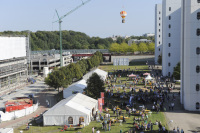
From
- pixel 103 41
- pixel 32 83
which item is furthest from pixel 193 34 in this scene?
pixel 103 41

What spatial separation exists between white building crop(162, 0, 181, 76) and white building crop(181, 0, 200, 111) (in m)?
27.0

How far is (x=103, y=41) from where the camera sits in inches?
6732

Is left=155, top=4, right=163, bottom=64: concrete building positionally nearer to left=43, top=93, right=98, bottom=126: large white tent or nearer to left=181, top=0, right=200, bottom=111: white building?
left=181, top=0, right=200, bottom=111: white building

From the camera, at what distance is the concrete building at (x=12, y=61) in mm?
51875

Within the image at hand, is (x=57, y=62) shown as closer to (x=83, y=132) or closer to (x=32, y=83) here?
(x=32, y=83)

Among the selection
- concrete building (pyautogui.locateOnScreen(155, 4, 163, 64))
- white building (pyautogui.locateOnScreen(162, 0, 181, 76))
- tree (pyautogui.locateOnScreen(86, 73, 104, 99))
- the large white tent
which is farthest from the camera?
concrete building (pyautogui.locateOnScreen(155, 4, 163, 64))

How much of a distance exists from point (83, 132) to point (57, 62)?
6768 centimetres

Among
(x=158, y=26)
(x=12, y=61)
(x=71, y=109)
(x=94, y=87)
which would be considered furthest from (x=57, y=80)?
(x=158, y=26)

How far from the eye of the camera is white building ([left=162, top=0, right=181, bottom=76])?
56.7m

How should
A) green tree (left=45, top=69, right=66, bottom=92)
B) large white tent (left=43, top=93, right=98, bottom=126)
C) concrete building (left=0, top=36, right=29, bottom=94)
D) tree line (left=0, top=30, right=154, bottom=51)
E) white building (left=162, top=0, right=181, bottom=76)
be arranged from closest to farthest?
large white tent (left=43, top=93, right=98, bottom=126)
green tree (left=45, top=69, right=66, bottom=92)
concrete building (left=0, top=36, right=29, bottom=94)
white building (left=162, top=0, right=181, bottom=76)
tree line (left=0, top=30, right=154, bottom=51)

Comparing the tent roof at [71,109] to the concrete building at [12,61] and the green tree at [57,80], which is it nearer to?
the green tree at [57,80]

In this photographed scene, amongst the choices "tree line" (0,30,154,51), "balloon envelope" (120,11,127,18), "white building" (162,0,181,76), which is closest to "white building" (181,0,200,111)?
"white building" (162,0,181,76)

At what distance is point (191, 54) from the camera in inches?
1172

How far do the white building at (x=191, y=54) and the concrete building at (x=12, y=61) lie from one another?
33.5 meters
